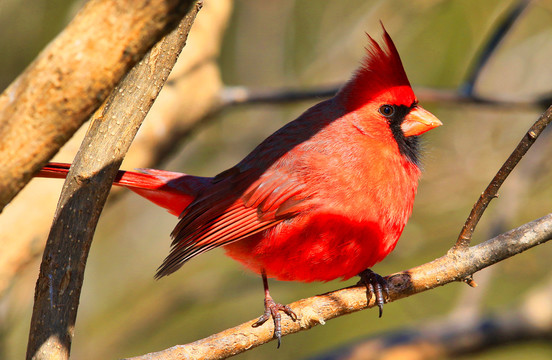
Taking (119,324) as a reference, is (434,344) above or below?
below

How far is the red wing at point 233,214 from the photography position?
281 cm

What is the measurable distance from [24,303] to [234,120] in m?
2.49

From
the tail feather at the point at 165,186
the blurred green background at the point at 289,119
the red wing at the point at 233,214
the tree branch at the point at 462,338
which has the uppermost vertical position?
the blurred green background at the point at 289,119

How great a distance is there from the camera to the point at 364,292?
2.54 meters

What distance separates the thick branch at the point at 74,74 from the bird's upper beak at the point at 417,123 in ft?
6.29

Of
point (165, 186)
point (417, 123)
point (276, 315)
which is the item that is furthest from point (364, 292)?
point (165, 186)

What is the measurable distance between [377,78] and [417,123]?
0.27 m

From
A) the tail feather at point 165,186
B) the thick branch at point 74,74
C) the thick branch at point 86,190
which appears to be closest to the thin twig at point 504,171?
the thick branch at point 86,190

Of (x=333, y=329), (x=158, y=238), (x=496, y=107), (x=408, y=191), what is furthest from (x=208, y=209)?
(x=333, y=329)

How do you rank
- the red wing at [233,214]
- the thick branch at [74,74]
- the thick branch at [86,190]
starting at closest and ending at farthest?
the thick branch at [74,74]
the thick branch at [86,190]
the red wing at [233,214]

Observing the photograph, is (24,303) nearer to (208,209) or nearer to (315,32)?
(208,209)

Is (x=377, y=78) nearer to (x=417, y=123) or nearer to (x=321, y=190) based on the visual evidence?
(x=417, y=123)

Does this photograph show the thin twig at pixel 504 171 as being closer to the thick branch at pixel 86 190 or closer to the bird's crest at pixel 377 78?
the bird's crest at pixel 377 78

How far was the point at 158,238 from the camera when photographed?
5699 millimetres
